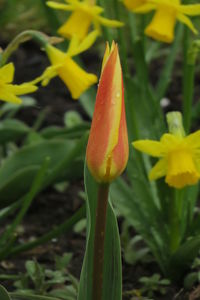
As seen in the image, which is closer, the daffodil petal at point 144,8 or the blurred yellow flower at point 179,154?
the blurred yellow flower at point 179,154

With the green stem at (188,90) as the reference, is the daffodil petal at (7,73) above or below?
above

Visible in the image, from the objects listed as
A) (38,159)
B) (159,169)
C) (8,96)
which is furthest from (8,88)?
(38,159)

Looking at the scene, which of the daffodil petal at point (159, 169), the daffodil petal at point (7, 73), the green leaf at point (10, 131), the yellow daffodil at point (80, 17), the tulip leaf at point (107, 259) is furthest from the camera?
the green leaf at point (10, 131)

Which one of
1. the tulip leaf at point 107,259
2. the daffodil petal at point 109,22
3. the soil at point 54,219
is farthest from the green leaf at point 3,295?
the daffodil petal at point 109,22

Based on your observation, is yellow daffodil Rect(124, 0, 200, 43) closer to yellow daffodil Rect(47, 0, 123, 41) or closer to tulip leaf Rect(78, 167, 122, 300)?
yellow daffodil Rect(47, 0, 123, 41)

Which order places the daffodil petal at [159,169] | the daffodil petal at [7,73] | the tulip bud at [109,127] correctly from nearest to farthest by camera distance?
the tulip bud at [109,127]
the daffodil petal at [7,73]
the daffodil petal at [159,169]

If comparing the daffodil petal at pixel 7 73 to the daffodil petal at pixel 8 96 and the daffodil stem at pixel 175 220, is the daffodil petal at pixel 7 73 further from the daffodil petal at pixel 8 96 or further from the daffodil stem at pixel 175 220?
the daffodil stem at pixel 175 220

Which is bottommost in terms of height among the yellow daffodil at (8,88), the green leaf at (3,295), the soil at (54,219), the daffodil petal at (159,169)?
the soil at (54,219)

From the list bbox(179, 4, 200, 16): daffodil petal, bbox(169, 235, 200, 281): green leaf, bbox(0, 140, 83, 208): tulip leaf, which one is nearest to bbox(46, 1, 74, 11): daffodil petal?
bbox(179, 4, 200, 16): daffodil petal
